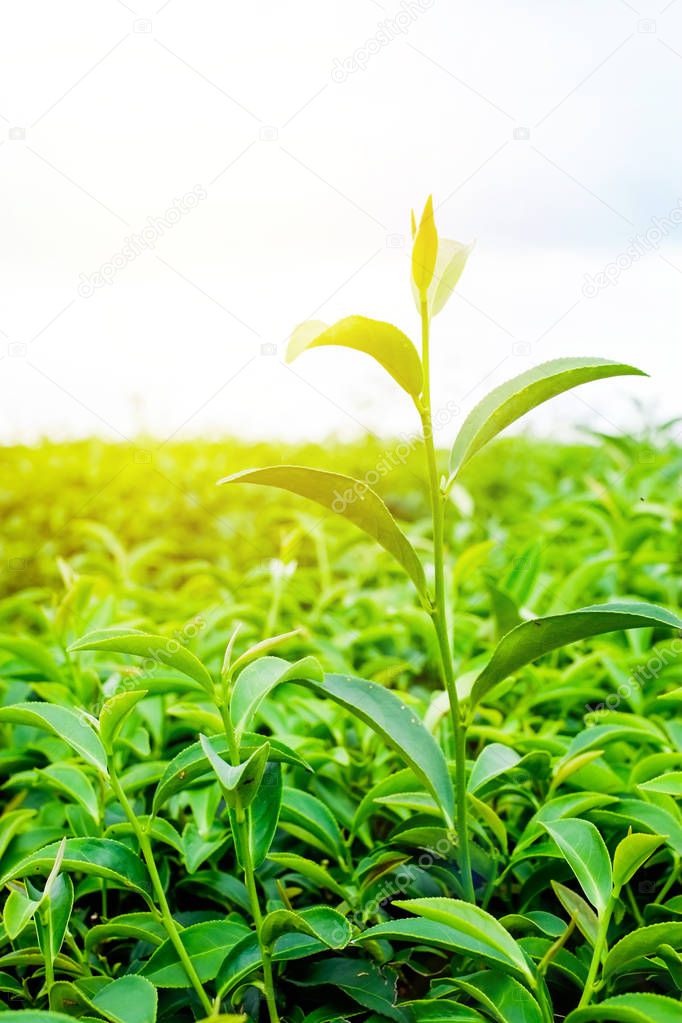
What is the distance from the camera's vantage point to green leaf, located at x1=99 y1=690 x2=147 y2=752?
95 cm

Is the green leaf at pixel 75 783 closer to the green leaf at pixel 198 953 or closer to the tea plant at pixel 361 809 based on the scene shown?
the tea plant at pixel 361 809

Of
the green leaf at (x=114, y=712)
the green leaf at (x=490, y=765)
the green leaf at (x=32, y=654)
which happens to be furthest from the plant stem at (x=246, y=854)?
the green leaf at (x=32, y=654)

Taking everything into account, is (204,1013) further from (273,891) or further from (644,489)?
(644,489)

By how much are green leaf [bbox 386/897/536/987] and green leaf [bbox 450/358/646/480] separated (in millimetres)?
434

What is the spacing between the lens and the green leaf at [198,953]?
967 millimetres

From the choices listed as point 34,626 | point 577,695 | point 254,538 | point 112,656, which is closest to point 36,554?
point 34,626

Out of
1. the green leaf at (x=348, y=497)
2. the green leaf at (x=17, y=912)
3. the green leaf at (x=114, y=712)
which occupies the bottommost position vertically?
the green leaf at (x=17, y=912)

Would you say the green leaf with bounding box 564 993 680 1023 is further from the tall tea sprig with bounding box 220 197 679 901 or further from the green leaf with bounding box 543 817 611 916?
the tall tea sprig with bounding box 220 197 679 901

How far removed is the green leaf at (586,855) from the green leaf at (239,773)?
352 millimetres

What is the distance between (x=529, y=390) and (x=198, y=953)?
730mm

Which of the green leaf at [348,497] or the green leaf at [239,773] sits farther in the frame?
the green leaf at [348,497]

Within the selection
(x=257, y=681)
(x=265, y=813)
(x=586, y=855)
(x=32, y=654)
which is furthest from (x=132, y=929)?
(x=32, y=654)

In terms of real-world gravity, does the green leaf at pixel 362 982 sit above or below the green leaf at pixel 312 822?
below

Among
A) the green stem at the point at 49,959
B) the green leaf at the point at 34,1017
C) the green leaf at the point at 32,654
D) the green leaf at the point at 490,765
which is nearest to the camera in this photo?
the green leaf at the point at 34,1017
